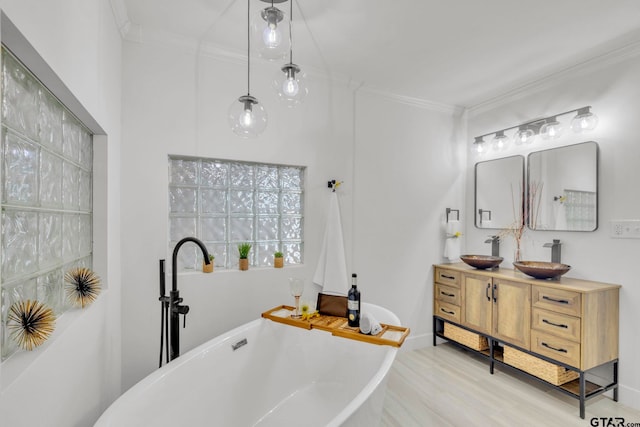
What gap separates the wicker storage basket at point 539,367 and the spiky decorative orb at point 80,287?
296 centimetres

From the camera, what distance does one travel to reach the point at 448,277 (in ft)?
10.4

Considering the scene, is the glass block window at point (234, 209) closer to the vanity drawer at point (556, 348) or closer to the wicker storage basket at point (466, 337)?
the wicker storage basket at point (466, 337)

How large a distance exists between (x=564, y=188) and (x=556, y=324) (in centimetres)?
115

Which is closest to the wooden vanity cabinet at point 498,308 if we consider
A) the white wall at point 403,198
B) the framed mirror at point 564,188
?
the white wall at point 403,198

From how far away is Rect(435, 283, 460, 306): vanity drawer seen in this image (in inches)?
121

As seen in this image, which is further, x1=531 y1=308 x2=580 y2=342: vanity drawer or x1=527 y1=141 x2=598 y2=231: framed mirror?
x1=527 y1=141 x2=598 y2=231: framed mirror

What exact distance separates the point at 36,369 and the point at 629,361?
3385 millimetres

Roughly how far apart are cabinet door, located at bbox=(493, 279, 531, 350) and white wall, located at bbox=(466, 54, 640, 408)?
52cm

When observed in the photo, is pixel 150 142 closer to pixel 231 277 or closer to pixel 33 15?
pixel 231 277

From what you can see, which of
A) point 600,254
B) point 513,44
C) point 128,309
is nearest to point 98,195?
point 128,309

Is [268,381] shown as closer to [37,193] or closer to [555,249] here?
[37,193]

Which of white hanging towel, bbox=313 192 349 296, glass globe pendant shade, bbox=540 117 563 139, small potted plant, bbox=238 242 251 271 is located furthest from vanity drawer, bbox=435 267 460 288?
small potted plant, bbox=238 242 251 271

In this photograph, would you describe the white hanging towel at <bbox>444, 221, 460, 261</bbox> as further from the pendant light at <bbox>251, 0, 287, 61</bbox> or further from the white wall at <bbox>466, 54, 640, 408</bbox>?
the pendant light at <bbox>251, 0, 287, 61</bbox>

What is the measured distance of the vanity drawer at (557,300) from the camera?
218 cm
